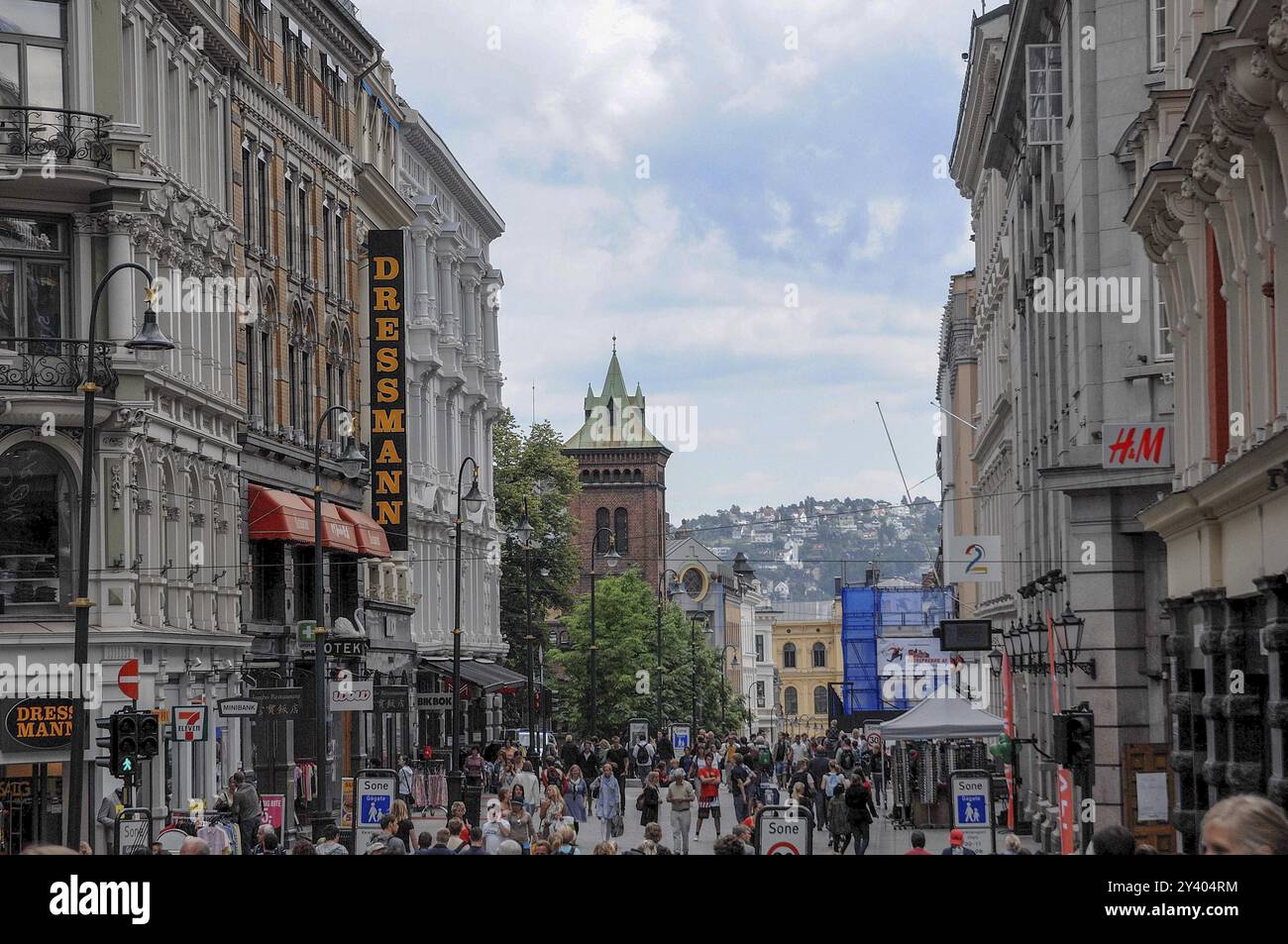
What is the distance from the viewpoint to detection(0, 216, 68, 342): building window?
1401 inches

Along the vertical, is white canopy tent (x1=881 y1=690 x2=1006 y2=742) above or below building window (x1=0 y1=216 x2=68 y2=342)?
below

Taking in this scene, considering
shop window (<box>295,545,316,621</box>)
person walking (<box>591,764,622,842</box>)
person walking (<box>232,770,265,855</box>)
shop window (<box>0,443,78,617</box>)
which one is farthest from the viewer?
shop window (<box>295,545,316,621</box>)

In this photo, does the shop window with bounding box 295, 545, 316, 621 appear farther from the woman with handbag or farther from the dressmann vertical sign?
the woman with handbag

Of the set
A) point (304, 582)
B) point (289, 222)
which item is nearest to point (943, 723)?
point (304, 582)

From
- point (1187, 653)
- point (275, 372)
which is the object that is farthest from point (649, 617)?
point (1187, 653)

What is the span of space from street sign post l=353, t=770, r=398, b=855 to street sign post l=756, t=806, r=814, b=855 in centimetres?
519

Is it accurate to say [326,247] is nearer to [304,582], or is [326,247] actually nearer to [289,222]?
[289,222]

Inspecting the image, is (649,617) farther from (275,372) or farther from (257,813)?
(257,813)

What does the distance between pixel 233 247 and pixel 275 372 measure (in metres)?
4.97

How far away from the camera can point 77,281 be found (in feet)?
118

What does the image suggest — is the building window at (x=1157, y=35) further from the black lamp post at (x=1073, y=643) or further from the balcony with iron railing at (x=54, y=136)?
the balcony with iron railing at (x=54, y=136)

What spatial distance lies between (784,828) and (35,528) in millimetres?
18341

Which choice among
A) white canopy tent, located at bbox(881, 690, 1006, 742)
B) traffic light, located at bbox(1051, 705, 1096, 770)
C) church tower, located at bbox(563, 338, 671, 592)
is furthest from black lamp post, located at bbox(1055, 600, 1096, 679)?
church tower, located at bbox(563, 338, 671, 592)

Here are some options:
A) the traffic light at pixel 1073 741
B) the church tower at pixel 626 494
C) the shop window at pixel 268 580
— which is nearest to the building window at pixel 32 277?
the shop window at pixel 268 580
